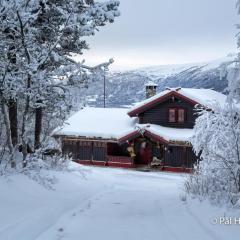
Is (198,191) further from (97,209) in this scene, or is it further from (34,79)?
(34,79)

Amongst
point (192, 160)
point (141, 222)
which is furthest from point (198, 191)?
point (192, 160)

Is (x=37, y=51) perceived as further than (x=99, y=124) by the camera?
No

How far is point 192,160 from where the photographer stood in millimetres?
35531

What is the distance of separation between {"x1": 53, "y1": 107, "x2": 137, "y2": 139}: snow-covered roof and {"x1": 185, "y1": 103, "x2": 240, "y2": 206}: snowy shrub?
23360 millimetres

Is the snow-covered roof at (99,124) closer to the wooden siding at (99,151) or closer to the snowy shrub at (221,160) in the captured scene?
the wooden siding at (99,151)

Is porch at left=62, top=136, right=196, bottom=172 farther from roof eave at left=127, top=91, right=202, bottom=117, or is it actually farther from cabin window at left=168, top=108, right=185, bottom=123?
cabin window at left=168, top=108, right=185, bottom=123

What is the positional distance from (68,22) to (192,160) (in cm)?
2263

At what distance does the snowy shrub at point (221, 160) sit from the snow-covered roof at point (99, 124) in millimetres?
23360

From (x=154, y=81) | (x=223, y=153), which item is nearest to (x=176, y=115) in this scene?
(x=223, y=153)

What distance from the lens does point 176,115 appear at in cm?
3769

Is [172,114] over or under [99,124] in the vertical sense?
over

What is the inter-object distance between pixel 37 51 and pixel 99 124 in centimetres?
2620

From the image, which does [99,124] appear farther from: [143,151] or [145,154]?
[145,154]

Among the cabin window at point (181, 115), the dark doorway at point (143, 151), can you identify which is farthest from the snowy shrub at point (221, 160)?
the dark doorway at point (143, 151)
